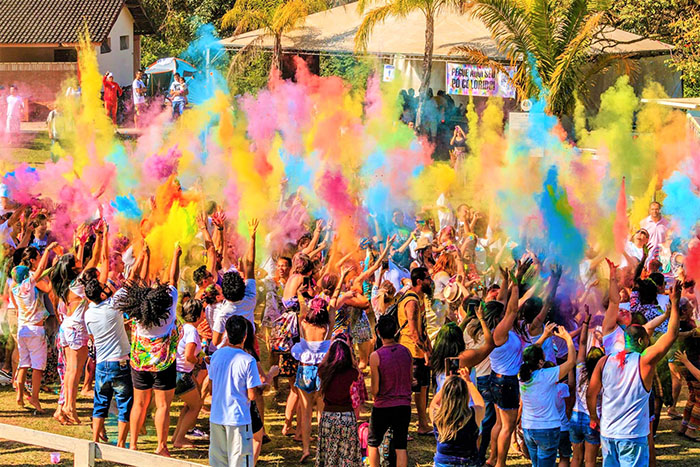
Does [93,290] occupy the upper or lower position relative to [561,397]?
upper

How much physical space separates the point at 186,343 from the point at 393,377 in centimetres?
187

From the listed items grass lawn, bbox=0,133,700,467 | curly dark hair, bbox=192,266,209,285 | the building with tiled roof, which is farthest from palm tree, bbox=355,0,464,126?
curly dark hair, bbox=192,266,209,285

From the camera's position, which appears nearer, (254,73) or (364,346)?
(364,346)

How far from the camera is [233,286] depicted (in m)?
7.86

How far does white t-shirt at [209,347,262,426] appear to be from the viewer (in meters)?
6.77

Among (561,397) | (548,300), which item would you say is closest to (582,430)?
(561,397)

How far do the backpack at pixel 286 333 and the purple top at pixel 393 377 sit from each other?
5.28ft

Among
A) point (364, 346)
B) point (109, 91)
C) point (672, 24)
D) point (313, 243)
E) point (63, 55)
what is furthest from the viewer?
point (63, 55)

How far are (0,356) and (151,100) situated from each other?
1619 centimetres

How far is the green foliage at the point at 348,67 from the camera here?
1045 inches

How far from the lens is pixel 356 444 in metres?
7.09

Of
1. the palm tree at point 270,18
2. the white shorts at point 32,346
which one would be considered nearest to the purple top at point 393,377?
the white shorts at point 32,346

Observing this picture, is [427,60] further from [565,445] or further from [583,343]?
[565,445]

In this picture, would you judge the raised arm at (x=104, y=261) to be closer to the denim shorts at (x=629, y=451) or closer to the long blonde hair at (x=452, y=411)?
the long blonde hair at (x=452, y=411)
